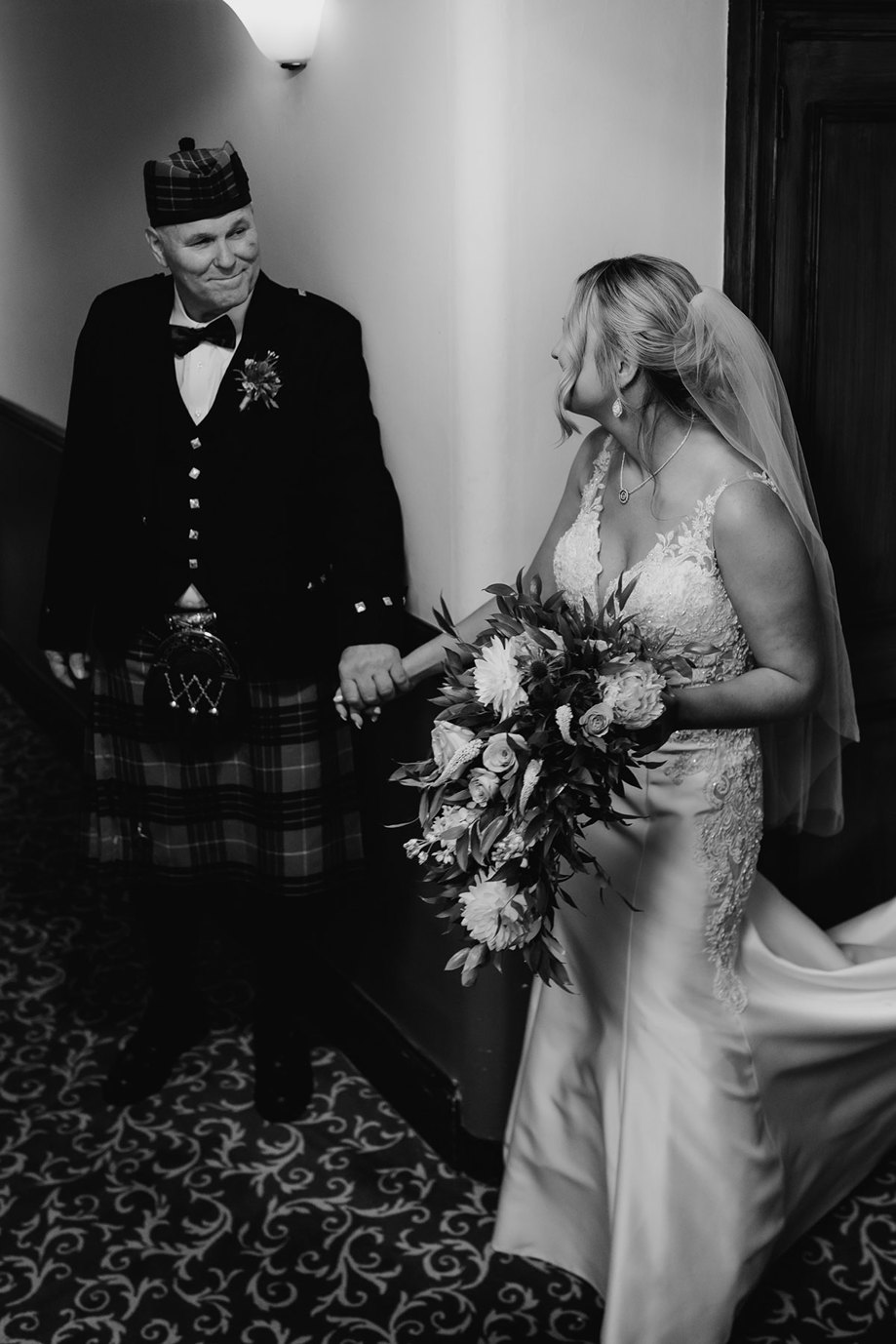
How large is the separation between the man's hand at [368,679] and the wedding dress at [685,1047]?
0.38m

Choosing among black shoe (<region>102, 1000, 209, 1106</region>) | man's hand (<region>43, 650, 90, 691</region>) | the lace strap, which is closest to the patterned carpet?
black shoe (<region>102, 1000, 209, 1106</region>)

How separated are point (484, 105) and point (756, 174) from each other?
1.76ft

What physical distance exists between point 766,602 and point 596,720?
38cm

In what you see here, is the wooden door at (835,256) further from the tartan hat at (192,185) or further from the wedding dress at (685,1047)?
the tartan hat at (192,185)

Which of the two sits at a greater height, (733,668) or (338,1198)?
(733,668)

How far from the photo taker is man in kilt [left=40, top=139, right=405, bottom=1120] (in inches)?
103

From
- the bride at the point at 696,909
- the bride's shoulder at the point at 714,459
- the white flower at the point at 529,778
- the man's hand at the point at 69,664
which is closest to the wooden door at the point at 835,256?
the bride at the point at 696,909

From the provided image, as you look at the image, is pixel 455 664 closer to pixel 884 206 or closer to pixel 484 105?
pixel 484 105

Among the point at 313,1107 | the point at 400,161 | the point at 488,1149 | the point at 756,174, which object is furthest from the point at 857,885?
the point at 400,161

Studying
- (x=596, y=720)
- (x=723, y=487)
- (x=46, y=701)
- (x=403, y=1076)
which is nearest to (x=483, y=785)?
(x=596, y=720)

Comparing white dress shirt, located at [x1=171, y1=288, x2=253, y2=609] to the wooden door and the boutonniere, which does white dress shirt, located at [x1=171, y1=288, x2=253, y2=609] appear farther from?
the wooden door

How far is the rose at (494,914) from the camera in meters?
1.96

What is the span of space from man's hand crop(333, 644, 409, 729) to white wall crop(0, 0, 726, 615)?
6.4 inches

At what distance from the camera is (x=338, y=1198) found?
2.71 metres
